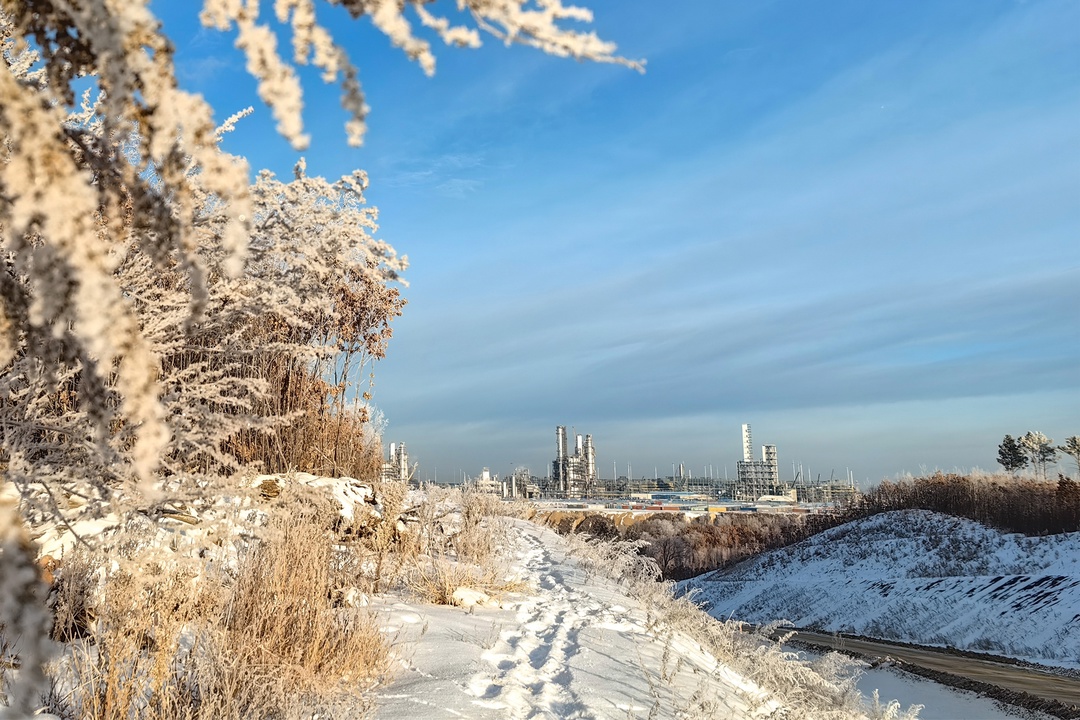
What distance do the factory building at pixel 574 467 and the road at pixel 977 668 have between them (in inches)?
1537

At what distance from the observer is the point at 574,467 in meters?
55.4

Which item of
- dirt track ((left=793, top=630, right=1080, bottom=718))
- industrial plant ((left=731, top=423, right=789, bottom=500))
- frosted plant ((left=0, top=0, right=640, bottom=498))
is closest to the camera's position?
frosted plant ((left=0, top=0, right=640, bottom=498))

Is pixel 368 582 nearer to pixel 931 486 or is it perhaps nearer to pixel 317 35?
pixel 317 35

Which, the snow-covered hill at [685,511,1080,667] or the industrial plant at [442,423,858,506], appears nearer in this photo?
the snow-covered hill at [685,511,1080,667]

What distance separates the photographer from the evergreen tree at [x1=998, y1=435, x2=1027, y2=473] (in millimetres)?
33625

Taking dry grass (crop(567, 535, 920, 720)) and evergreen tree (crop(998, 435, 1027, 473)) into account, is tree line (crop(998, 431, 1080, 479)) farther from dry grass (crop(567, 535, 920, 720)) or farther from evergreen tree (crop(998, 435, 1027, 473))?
dry grass (crop(567, 535, 920, 720))

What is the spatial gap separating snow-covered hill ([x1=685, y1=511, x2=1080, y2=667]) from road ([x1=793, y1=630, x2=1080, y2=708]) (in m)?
1.11

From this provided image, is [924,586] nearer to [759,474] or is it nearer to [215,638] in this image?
[215,638]

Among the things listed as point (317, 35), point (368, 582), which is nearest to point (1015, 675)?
point (368, 582)

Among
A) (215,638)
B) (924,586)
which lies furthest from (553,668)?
(924,586)

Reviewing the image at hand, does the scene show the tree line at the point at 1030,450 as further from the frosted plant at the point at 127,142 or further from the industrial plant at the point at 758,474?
the frosted plant at the point at 127,142

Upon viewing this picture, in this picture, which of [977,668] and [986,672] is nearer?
[986,672]

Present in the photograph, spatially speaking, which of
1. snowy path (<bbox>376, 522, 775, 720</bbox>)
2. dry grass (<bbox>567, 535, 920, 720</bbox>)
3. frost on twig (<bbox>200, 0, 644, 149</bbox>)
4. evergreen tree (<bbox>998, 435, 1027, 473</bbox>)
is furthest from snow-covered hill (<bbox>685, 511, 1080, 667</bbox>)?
evergreen tree (<bbox>998, 435, 1027, 473</bbox>)

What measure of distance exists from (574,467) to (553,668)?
5187 cm
